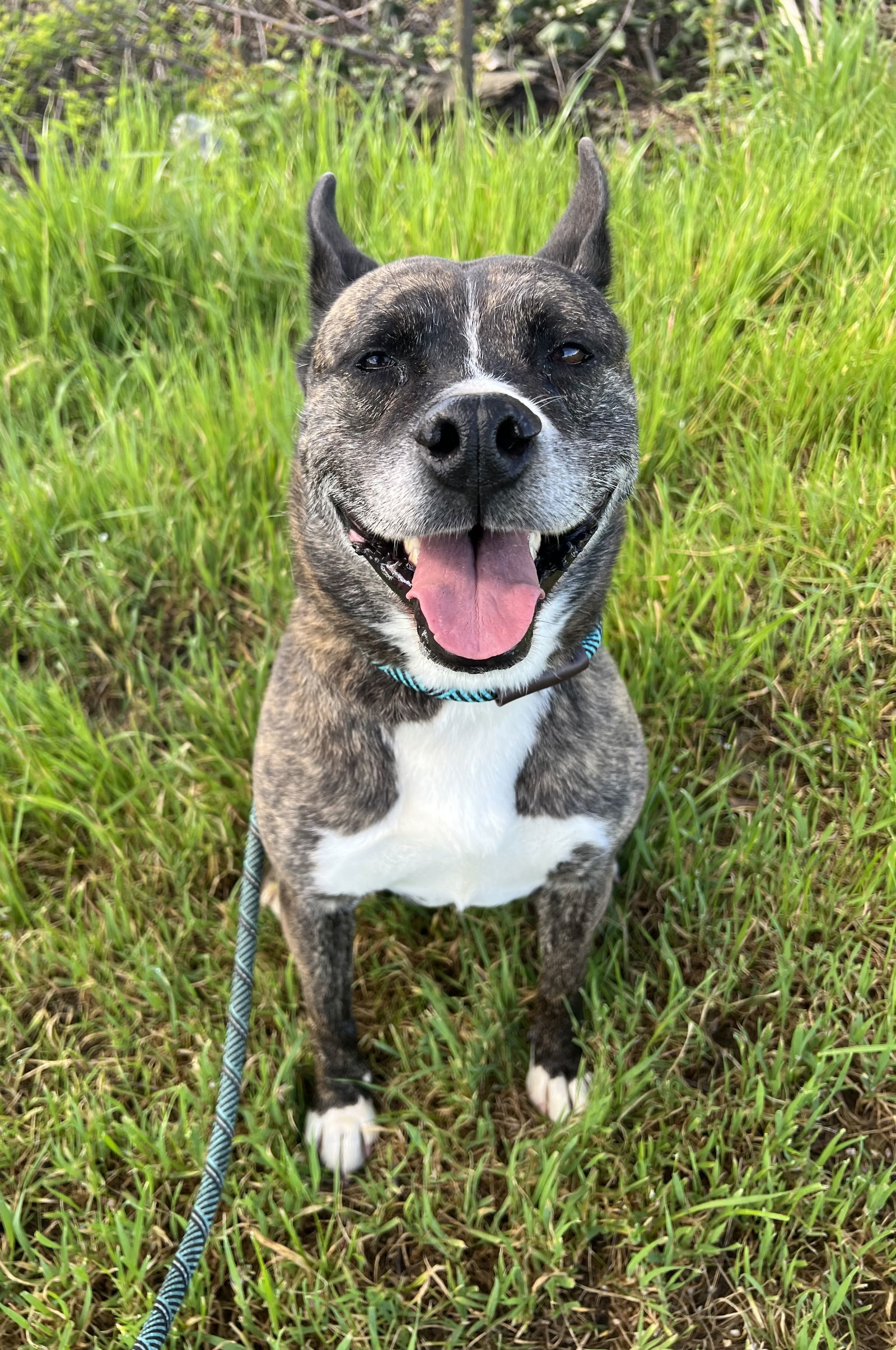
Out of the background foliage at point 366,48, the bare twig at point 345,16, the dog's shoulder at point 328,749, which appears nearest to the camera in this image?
the dog's shoulder at point 328,749

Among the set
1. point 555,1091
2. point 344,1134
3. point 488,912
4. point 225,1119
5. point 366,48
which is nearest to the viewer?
point 225,1119

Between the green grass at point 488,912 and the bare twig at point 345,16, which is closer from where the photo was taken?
the green grass at point 488,912

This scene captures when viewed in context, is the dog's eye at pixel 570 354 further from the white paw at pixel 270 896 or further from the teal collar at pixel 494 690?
the white paw at pixel 270 896

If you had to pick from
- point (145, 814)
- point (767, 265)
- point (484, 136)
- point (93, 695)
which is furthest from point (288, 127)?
point (145, 814)

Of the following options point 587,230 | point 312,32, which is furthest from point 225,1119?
point 312,32

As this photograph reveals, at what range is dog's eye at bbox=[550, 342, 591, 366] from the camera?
1997 mm

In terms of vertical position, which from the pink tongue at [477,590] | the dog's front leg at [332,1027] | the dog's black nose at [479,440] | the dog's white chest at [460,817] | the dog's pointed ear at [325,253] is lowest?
the dog's front leg at [332,1027]

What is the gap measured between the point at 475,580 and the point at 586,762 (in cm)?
55

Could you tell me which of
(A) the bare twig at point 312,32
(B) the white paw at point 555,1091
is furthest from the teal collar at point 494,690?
(A) the bare twig at point 312,32

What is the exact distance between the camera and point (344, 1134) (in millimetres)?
2312

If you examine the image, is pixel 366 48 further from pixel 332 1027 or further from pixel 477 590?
pixel 332 1027

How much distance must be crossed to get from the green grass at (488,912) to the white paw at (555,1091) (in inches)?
1.8

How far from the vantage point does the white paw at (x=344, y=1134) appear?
2.30 metres

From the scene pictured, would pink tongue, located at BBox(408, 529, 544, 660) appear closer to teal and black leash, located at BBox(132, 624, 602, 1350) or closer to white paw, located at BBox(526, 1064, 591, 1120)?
teal and black leash, located at BBox(132, 624, 602, 1350)
